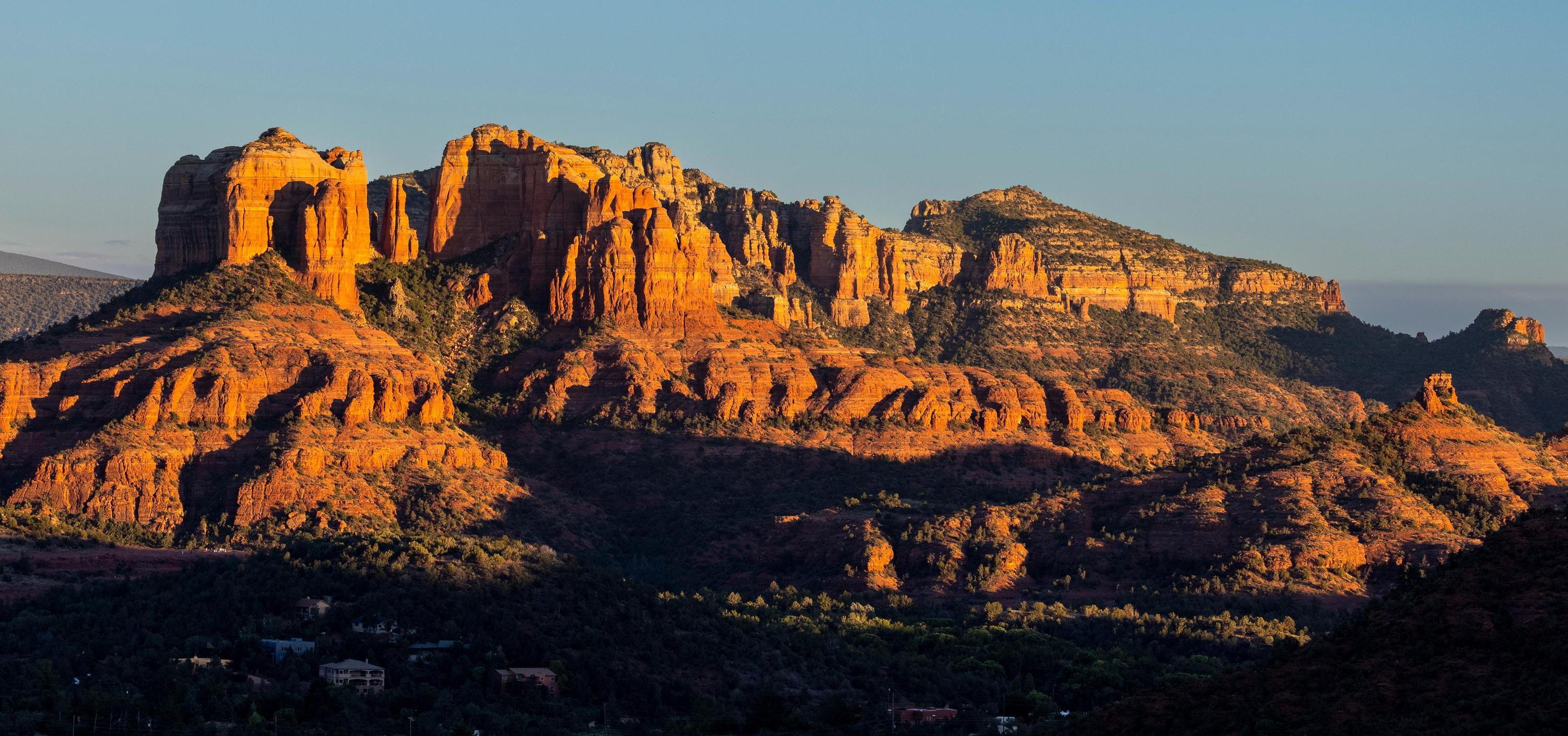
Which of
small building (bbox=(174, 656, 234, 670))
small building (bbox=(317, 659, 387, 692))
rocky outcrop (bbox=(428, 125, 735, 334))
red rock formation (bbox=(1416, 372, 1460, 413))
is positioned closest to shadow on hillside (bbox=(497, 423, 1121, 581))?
rocky outcrop (bbox=(428, 125, 735, 334))

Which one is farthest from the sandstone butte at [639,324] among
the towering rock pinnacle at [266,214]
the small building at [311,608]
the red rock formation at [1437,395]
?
the small building at [311,608]

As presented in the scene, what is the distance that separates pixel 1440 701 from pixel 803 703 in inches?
1268

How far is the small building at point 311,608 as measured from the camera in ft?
260

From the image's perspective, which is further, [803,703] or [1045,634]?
[1045,634]

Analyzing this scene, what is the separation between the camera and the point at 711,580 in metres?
112

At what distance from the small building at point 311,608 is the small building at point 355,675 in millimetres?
5293

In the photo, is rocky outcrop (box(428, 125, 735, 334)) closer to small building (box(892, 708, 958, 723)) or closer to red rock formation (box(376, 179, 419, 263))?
red rock formation (box(376, 179, 419, 263))

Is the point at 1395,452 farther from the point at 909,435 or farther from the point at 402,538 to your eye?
the point at 402,538

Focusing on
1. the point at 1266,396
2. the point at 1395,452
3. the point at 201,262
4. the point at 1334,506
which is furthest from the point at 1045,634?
the point at 1266,396

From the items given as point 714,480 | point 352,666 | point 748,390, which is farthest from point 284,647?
point 748,390

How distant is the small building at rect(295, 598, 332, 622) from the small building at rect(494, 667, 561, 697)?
7.02 meters

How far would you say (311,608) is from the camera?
262 ft

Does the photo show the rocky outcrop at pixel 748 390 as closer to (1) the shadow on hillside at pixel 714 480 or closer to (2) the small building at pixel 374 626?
(1) the shadow on hillside at pixel 714 480

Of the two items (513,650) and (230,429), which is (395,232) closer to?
(230,429)
